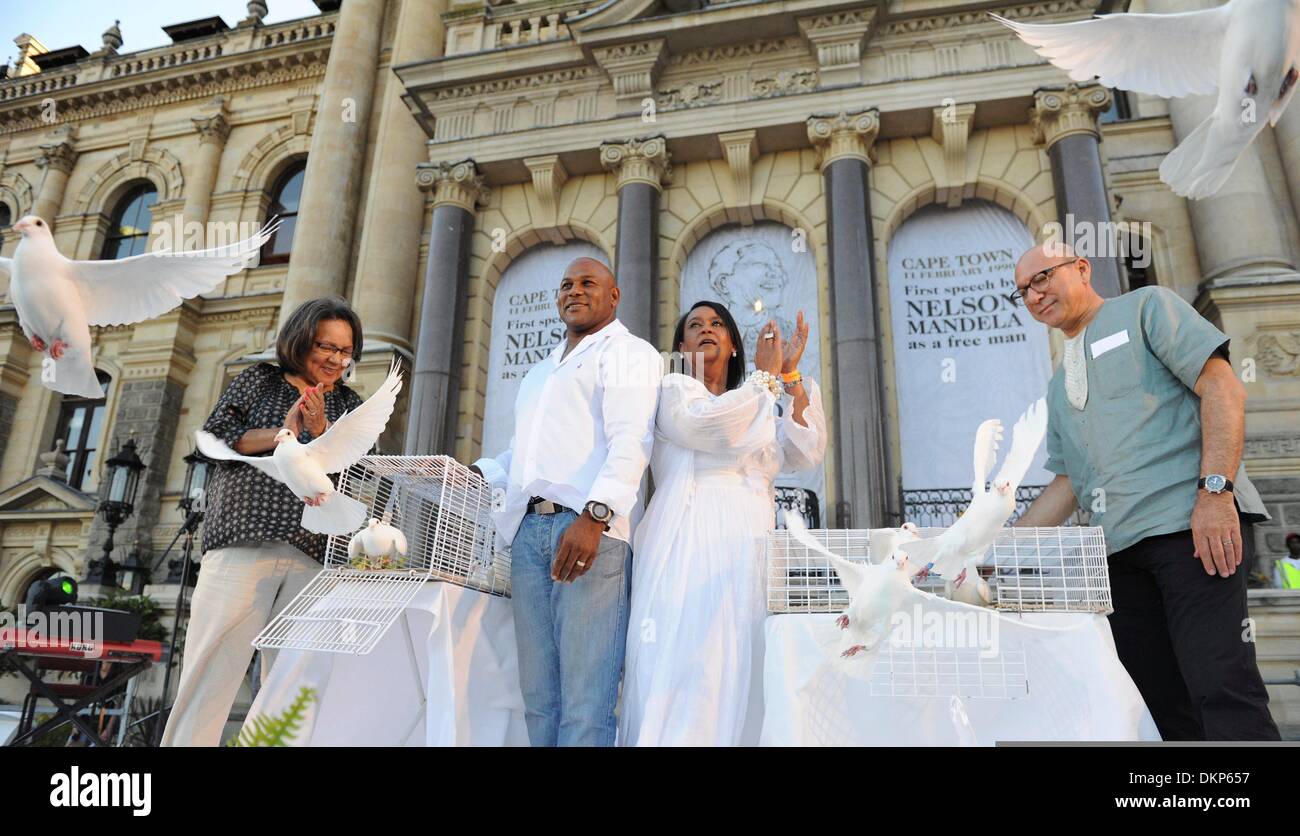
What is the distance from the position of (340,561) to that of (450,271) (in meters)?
8.60

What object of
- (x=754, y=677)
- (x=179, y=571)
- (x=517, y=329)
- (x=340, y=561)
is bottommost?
(x=754, y=677)

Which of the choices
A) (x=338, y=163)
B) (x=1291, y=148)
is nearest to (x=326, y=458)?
(x=338, y=163)

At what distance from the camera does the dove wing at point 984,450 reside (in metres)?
2.45

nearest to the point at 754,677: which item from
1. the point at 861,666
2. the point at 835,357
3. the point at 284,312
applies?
the point at 861,666

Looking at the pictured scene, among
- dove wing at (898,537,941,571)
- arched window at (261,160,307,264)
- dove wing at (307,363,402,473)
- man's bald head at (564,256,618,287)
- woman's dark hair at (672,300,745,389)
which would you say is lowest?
dove wing at (898,537,941,571)

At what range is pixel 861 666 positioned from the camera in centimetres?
253

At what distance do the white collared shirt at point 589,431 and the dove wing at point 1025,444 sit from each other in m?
1.19

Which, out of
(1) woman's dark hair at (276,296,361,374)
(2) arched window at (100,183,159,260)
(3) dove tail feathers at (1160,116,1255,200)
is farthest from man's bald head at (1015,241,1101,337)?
(2) arched window at (100,183,159,260)

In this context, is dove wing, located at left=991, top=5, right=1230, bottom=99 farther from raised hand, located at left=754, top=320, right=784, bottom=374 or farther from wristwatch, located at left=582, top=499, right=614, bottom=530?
wristwatch, located at left=582, top=499, right=614, bottom=530

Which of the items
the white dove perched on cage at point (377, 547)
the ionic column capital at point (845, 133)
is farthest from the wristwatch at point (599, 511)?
the ionic column capital at point (845, 133)

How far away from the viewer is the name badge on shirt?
310cm

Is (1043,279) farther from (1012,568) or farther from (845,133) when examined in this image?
(845,133)

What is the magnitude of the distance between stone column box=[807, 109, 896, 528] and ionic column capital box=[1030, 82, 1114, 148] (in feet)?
6.37
